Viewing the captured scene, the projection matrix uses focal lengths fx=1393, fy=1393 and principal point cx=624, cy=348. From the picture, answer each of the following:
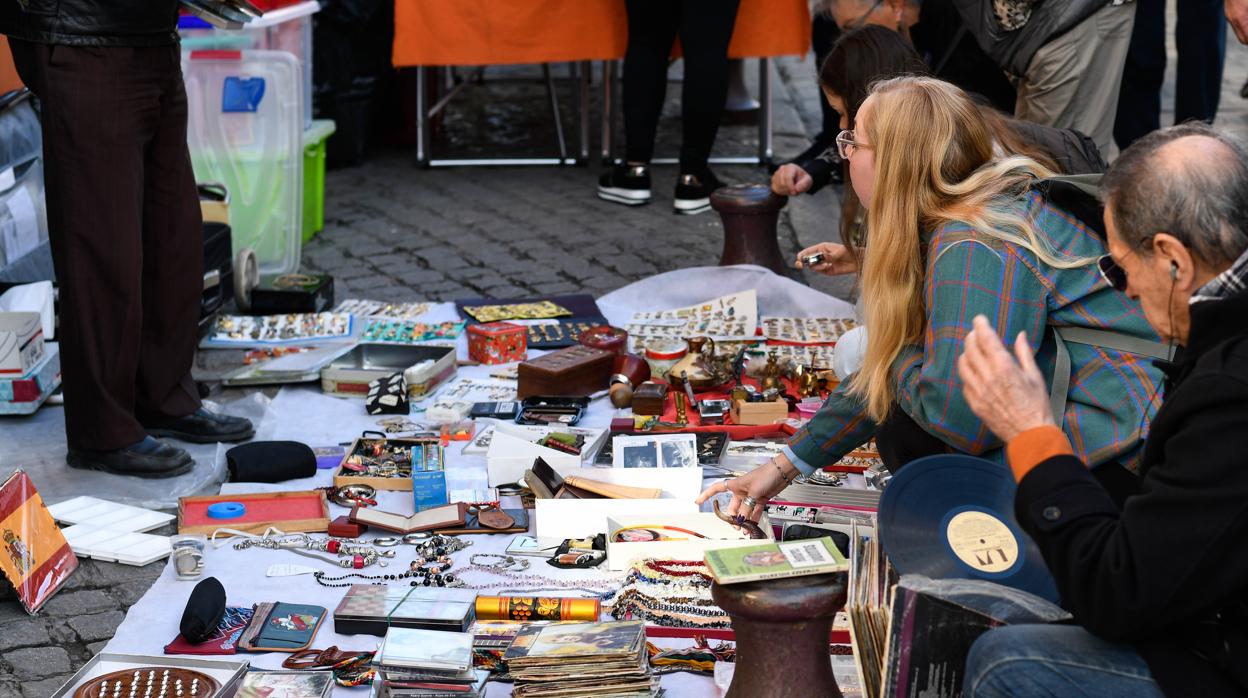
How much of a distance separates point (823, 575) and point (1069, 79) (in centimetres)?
287

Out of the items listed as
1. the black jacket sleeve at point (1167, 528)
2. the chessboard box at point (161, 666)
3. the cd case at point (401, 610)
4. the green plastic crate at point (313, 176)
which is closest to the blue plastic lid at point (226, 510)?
the cd case at point (401, 610)

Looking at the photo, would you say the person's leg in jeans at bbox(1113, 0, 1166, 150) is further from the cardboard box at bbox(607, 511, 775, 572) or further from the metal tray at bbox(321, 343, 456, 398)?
the cardboard box at bbox(607, 511, 775, 572)

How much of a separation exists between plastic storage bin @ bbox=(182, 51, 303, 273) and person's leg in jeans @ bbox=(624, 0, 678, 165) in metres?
1.53

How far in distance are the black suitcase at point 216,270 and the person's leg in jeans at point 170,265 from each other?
0.72 meters

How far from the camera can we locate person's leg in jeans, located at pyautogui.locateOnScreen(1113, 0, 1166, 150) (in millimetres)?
5234

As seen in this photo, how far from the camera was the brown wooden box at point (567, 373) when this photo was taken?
13.3 feet

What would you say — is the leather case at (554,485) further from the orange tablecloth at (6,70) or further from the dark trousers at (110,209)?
the orange tablecloth at (6,70)

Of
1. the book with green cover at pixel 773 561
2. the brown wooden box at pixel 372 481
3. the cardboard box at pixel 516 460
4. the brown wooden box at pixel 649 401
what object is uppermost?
the book with green cover at pixel 773 561

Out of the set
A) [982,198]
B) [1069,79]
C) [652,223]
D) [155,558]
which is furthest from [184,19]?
[982,198]

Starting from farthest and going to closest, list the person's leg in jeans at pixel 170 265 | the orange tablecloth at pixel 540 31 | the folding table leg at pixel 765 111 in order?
1. the folding table leg at pixel 765 111
2. the orange tablecloth at pixel 540 31
3. the person's leg in jeans at pixel 170 265

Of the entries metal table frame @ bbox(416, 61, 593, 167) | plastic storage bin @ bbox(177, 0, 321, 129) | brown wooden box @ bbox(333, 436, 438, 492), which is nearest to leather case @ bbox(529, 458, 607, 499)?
brown wooden box @ bbox(333, 436, 438, 492)

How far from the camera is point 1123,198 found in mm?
1801

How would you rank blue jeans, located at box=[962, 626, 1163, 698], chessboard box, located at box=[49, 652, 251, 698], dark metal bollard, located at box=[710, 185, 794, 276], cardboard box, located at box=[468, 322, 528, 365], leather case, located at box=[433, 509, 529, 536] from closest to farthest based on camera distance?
blue jeans, located at box=[962, 626, 1163, 698]
chessboard box, located at box=[49, 652, 251, 698]
leather case, located at box=[433, 509, 529, 536]
cardboard box, located at box=[468, 322, 528, 365]
dark metal bollard, located at box=[710, 185, 794, 276]

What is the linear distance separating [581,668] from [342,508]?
49.7 inches
